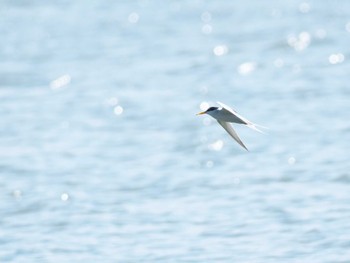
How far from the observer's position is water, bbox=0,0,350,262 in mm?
15547

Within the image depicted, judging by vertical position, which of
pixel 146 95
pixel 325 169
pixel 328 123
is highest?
pixel 146 95

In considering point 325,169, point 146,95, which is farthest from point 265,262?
point 146,95

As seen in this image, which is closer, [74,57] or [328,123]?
[328,123]

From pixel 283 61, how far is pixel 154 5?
30.5 ft

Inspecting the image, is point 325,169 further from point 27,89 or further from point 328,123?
point 27,89

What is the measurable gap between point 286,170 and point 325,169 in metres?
0.64

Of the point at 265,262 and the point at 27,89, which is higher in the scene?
the point at 27,89

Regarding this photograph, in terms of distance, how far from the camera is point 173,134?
71.1 feet

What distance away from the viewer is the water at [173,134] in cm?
1555

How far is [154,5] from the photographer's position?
35.6 metres

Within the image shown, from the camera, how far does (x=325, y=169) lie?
1844 centimetres

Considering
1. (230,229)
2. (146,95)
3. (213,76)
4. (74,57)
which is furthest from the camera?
(74,57)

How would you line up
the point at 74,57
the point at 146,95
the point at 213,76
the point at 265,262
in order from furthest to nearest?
1. the point at 74,57
2. the point at 213,76
3. the point at 146,95
4. the point at 265,262

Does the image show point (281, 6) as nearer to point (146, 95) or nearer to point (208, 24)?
point (208, 24)
